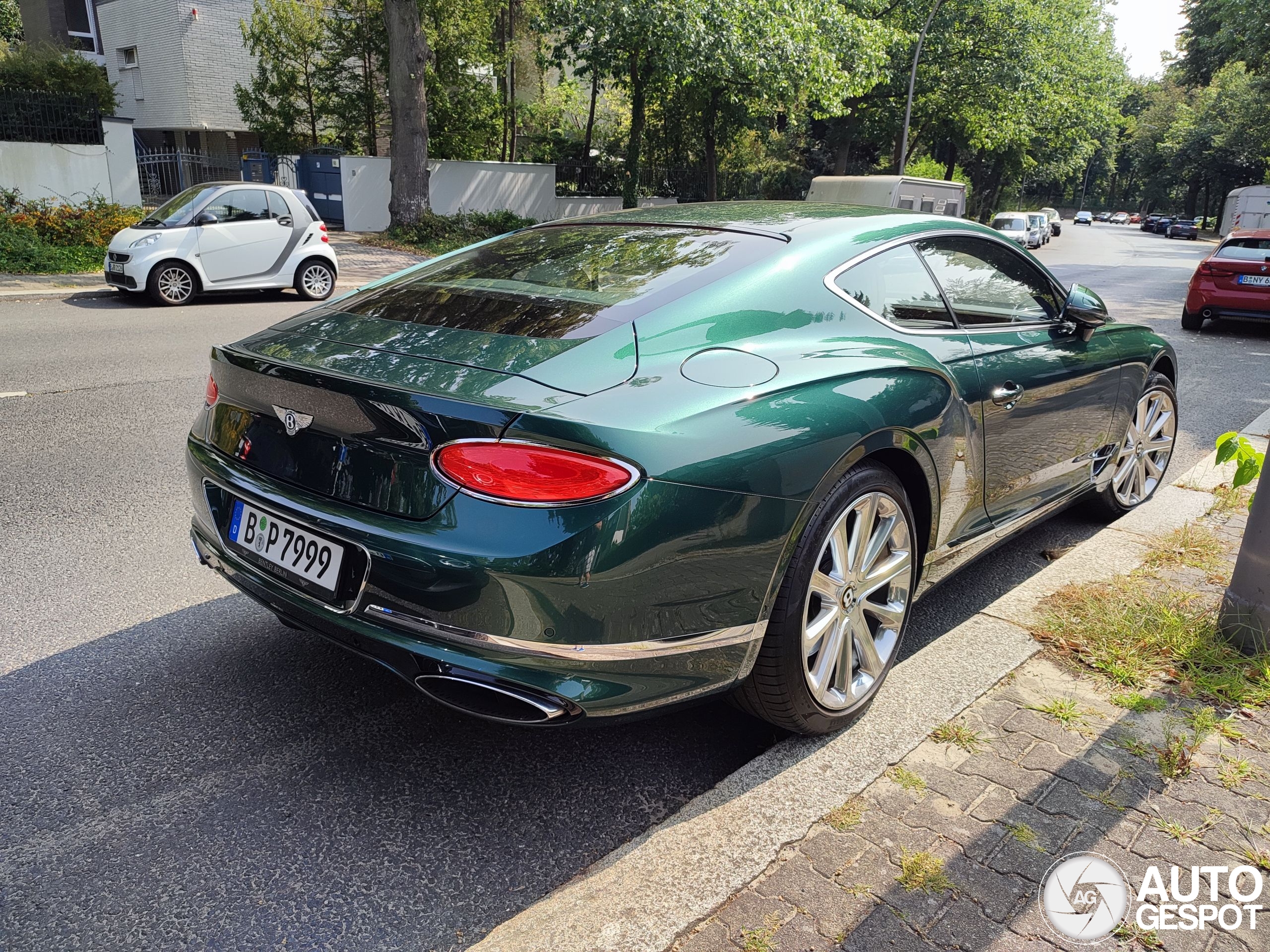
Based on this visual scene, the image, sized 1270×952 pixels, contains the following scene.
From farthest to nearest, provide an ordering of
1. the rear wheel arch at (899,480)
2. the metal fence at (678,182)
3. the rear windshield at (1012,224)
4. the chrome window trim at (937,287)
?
1. the rear windshield at (1012,224)
2. the metal fence at (678,182)
3. the chrome window trim at (937,287)
4. the rear wheel arch at (899,480)

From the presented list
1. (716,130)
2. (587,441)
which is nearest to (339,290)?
(587,441)

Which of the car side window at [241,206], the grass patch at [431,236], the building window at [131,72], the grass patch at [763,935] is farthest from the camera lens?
the building window at [131,72]

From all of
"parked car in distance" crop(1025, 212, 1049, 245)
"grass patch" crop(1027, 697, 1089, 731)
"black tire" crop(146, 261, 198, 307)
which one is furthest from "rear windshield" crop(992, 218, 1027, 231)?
"grass patch" crop(1027, 697, 1089, 731)

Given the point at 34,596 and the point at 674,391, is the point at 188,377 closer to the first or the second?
the point at 34,596

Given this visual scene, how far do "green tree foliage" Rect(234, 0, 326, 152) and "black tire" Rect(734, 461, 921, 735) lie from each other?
2671 centimetres

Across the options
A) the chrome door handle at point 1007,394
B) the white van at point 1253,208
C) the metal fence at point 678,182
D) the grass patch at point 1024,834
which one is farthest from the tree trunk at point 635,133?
the white van at point 1253,208

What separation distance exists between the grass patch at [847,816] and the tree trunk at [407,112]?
19.3 meters

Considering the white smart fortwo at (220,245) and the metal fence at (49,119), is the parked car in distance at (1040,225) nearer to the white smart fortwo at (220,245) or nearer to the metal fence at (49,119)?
the metal fence at (49,119)

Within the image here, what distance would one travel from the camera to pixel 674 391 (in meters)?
2.43

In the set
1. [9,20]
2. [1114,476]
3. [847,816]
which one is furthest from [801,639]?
[9,20]

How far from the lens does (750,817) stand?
252 cm

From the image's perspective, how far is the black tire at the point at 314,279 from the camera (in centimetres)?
1351

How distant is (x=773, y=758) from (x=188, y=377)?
673 cm

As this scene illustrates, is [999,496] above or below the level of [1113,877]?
above
